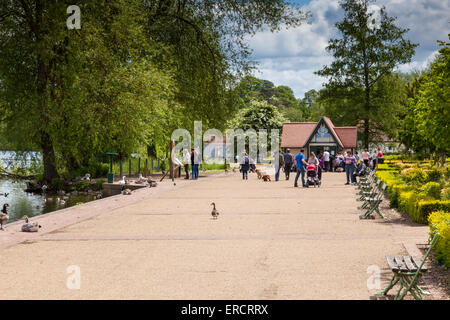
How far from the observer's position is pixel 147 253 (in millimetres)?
9578

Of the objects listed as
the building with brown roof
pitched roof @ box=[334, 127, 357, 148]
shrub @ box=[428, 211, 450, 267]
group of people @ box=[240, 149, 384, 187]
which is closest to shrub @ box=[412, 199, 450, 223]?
shrub @ box=[428, 211, 450, 267]

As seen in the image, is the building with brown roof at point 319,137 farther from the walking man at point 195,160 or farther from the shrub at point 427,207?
the shrub at point 427,207

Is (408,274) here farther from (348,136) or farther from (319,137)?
(348,136)

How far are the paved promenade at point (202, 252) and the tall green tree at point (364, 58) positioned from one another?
44.1 meters

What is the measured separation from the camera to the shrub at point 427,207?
1260 cm

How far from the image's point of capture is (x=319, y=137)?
5669 cm

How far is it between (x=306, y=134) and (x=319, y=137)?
12.5 ft

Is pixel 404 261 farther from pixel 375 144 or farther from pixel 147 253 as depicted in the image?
pixel 375 144

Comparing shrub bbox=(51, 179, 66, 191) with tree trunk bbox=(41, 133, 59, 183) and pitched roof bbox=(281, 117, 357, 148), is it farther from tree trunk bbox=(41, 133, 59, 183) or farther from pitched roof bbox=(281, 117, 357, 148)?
pitched roof bbox=(281, 117, 357, 148)

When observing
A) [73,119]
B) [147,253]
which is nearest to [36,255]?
[147,253]

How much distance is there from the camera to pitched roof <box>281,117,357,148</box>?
189ft

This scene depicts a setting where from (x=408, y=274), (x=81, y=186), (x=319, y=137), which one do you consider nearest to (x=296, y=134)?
(x=319, y=137)

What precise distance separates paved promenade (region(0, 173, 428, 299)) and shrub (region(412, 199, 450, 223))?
0.34 m

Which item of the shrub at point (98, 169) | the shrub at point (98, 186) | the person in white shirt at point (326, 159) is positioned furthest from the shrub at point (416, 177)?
the shrub at point (98, 169)
